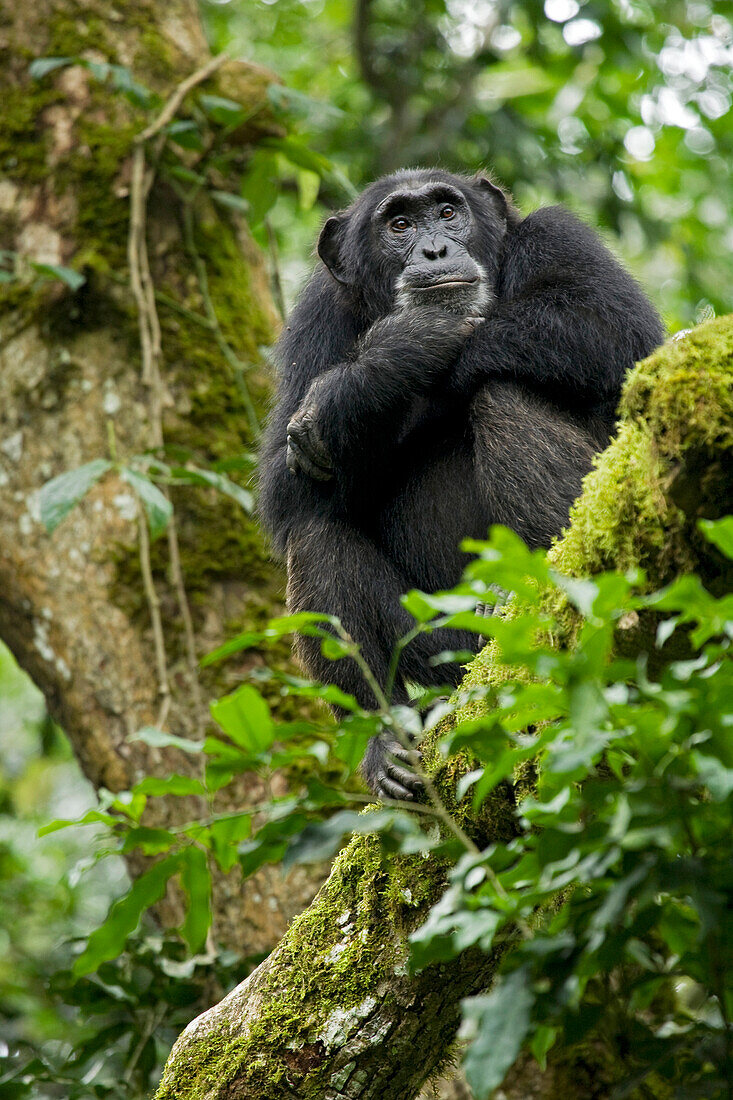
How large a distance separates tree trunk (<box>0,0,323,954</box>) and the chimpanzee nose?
4.34 feet

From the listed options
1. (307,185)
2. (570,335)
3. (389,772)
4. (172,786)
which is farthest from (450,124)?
(172,786)

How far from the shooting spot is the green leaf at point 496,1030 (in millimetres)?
1314

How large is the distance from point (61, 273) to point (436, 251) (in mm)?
1722

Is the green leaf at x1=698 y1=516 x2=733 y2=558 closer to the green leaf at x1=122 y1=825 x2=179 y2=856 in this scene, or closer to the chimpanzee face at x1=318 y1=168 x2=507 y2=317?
the green leaf at x1=122 y1=825 x2=179 y2=856

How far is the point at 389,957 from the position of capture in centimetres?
252

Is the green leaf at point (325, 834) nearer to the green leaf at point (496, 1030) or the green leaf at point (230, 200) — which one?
the green leaf at point (496, 1030)

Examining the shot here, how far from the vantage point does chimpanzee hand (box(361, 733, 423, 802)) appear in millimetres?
3094

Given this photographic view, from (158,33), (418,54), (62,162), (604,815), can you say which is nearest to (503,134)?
(418,54)

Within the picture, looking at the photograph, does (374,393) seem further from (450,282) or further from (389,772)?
(389,772)

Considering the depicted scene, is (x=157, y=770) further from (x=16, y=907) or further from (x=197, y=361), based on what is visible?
(x=16, y=907)

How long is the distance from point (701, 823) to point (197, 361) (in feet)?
13.6

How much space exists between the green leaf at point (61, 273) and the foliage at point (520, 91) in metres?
3.54

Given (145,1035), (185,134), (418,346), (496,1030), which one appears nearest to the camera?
(496,1030)

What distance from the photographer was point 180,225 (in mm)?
5449
